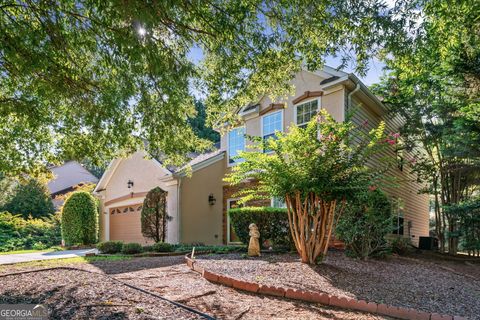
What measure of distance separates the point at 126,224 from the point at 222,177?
18.7 ft

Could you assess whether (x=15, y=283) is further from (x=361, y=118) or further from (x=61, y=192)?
(x=61, y=192)

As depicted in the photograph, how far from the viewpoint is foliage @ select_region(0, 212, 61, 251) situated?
15547mm

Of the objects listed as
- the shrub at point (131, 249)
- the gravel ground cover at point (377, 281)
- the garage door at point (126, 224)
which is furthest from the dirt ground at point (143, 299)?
the garage door at point (126, 224)

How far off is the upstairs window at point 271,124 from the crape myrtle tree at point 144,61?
18.6 feet

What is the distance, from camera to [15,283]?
4715 millimetres

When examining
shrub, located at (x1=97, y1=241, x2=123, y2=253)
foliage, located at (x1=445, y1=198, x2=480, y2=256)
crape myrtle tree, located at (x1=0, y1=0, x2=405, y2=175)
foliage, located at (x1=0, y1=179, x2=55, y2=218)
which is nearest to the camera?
crape myrtle tree, located at (x1=0, y1=0, x2=405, y2=175)

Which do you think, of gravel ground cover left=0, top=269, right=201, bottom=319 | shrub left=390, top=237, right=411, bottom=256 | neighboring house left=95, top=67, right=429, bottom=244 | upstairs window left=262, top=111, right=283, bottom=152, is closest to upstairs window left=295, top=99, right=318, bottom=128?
neighboring house left=95, top=67, right=429, bottom=244

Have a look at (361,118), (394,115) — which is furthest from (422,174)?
(361,118)

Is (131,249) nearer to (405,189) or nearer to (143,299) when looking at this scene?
(143,299)

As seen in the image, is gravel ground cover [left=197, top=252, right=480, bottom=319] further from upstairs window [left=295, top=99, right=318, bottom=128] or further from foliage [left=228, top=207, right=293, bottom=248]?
upstairs window [left=295, top=99, right=318, bottom=128]

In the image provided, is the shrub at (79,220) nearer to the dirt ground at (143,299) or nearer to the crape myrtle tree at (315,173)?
the dirt ground at (143,299)

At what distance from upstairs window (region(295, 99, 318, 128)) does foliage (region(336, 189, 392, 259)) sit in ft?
13.5

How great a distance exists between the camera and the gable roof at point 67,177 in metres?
28.5

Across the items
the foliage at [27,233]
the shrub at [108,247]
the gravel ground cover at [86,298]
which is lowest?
the foliage at [27,233]
